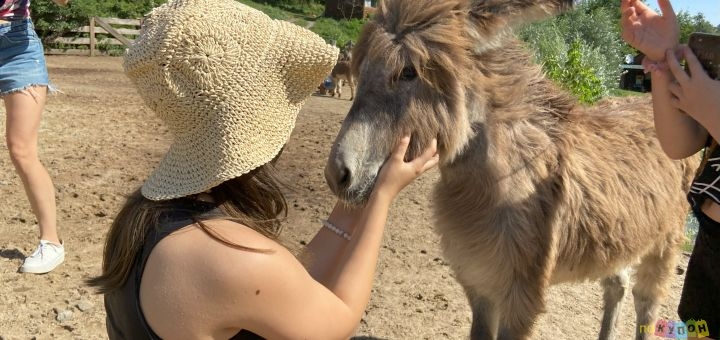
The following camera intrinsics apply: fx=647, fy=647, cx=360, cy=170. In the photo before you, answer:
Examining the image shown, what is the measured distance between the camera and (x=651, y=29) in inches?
86.9

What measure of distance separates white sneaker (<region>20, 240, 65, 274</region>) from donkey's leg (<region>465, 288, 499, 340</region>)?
269 centimetres

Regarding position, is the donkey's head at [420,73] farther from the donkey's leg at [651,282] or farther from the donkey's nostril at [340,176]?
the donkey's leg at [651,282]

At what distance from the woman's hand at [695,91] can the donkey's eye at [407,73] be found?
3.11 ft

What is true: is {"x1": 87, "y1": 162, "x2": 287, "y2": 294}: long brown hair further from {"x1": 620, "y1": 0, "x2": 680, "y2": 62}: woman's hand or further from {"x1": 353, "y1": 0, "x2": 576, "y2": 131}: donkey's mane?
{"x1": 620, "y1": 0, "x2": 680, "y2": 62}: woman's hand

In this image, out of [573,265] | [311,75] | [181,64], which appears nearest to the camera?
[181,64]

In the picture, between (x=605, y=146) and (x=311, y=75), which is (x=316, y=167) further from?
(x=311, y=75)

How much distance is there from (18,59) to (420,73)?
9.62 feet

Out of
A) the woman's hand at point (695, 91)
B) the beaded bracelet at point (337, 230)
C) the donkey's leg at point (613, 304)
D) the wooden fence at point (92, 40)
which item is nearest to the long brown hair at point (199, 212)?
the beaded bracelet at point (337, 230)

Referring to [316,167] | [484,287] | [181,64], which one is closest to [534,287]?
[484,287]

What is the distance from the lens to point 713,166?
2.13m

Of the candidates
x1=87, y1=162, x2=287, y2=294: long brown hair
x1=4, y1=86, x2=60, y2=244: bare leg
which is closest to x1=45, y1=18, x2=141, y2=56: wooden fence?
x1=4, y1=86, x2=60, y2=244: bare leg

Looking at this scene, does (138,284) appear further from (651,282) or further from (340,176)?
(651,282)

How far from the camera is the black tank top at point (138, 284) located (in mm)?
1635

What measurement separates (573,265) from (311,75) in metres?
2.01
